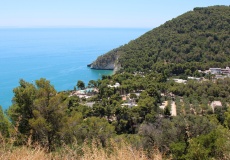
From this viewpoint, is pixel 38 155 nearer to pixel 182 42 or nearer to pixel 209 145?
pixel 209 145

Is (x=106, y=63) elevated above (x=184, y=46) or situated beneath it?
situated beneath

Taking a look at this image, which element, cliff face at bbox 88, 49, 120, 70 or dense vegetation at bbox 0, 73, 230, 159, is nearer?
dense vegetation at bbox 0, 73, 230, 159

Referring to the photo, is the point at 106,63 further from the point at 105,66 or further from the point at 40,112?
the point at 40,112

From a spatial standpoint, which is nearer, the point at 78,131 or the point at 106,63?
the point at 78,131

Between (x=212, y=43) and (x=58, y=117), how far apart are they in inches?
1843

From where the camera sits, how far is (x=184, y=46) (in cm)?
4938

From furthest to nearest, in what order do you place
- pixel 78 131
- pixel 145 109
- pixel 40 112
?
pixel 145 109, pixel 78 131, pixel 40 112

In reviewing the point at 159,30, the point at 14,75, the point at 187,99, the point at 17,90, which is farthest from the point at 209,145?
the point at 159,30

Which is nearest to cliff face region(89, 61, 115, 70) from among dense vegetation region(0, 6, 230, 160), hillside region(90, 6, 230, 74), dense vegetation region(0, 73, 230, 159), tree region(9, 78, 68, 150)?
hillside region(90, 6, 230, 74)

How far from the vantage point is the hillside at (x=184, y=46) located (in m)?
44.1

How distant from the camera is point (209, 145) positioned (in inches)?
261

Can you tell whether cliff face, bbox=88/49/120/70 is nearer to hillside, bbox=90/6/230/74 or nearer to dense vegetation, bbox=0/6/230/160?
hillside, bbox=90/6/230/74

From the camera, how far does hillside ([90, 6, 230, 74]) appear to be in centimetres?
4406

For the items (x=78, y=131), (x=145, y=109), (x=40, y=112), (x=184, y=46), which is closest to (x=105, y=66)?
(x=184, y=46)
